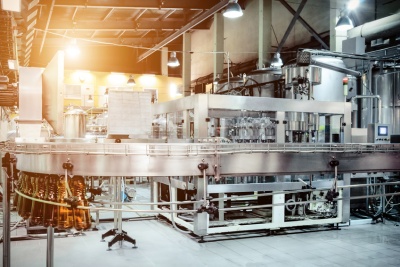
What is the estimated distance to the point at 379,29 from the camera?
7578 millimetres

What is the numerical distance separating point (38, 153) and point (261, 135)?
4478mm

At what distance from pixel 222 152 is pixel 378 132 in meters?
5.99

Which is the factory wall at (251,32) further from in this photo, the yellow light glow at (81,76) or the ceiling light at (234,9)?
the yellow light glow at (81,76)

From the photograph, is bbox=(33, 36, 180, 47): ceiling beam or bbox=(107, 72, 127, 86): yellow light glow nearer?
bbox=(33, 36, 180, 47): ceiling beam

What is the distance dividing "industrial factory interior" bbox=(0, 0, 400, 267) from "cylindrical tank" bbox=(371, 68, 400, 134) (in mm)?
22

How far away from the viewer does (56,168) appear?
168 cm

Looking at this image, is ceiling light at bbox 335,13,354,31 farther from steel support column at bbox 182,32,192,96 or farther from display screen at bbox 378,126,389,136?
steel support column at bbox 182,32,192,96

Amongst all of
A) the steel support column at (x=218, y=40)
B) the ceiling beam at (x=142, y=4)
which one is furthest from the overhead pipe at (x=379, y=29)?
the steel support column at (x=218, y=40)

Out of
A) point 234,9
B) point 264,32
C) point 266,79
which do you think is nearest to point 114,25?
point 264,32

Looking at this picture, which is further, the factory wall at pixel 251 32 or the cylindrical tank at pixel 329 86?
the factory wall at pixel 251 32

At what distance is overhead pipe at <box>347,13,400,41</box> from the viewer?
281 inches

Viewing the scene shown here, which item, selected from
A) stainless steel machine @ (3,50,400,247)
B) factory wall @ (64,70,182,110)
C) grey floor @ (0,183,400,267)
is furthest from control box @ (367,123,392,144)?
factory wall @ (64,70,182,110)

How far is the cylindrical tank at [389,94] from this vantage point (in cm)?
759

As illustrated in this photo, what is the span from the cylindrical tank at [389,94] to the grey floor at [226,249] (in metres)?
2.37
